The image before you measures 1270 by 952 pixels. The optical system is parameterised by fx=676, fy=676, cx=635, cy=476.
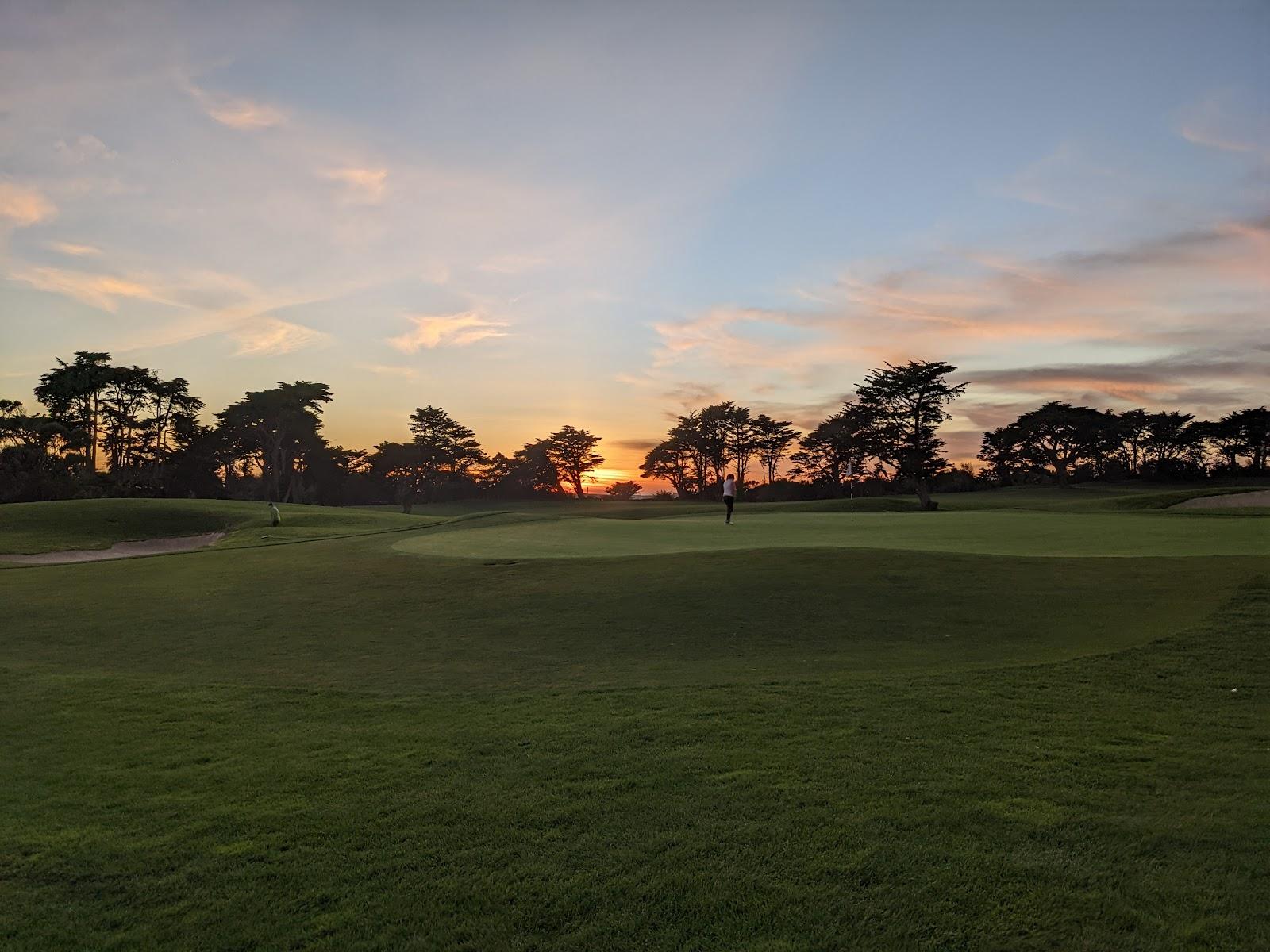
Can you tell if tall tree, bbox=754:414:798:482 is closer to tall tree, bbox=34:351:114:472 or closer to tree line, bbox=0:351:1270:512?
tree line, bbox=0:351:1270:512

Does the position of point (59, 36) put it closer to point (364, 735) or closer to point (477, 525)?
point (477, 525)

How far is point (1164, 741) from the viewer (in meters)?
5.44

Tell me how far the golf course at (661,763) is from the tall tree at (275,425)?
7103cm

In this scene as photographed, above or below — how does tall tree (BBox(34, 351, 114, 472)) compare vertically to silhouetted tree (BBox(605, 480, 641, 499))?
above

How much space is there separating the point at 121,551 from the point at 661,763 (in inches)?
1337

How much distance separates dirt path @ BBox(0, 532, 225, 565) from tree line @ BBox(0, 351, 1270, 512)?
36.1 metres

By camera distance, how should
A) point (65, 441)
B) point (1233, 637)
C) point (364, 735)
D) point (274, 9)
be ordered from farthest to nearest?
point (65, 441)
point (274, 9)
point (1233, 637)
point (364, 735)

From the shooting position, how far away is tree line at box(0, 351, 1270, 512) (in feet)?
198

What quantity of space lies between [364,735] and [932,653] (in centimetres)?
652

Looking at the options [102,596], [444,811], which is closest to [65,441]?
[102,596]

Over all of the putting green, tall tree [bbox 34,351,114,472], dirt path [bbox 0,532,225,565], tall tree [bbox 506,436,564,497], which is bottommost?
dirt path [bbox 0,532,225,565]

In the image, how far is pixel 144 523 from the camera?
1364 inches

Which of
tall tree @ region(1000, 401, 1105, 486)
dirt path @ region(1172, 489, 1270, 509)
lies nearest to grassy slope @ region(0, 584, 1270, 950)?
dirt path @ region(1172, 489, 1270, 509)

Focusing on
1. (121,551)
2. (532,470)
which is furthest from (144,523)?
(532,470)
